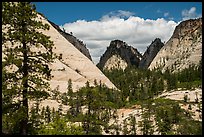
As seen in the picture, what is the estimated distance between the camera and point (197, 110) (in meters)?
88.4

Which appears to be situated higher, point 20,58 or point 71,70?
point 71,70

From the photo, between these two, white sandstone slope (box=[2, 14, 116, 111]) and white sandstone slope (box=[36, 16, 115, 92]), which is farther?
white sandstone slope (box=[36, 16, 115, 92])

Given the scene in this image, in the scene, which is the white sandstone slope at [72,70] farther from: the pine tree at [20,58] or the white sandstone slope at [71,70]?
the pine tree at [20,58]

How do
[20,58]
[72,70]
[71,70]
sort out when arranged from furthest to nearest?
[72,70], [71,70], [20,58]

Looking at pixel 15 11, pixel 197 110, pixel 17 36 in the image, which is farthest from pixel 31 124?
pixel 197 110

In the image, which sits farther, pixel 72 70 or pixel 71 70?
pixel 72 70

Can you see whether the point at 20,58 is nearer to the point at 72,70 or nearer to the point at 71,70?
the point at 71,70

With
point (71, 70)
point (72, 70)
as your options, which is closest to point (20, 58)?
point (71, 70)

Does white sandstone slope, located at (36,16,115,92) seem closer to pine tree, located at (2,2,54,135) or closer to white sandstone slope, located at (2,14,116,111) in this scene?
white sandstone slope, located at (2,14,116,111)

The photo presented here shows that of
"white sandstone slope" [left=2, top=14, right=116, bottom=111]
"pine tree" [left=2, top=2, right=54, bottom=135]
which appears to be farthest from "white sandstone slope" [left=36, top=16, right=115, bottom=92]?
"pine tree" [left=2, top=2, right=54, bottom=135]

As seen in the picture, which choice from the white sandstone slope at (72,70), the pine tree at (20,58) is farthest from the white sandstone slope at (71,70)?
the pine tree at (20,58)

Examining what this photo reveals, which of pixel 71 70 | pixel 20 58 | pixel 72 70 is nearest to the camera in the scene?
pixel 20 58

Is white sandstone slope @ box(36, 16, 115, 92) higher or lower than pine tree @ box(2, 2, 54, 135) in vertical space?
higher

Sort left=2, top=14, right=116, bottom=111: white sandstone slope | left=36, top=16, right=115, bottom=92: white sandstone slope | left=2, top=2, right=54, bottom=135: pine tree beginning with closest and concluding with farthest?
1. left=2, top=2, right=54, bottom=135: pine tree
2. left=2, top=14, right=116, bottom=111: white sandstone slope
3. left=36, top=16, right=115, bottom=92: white sandstone slope
